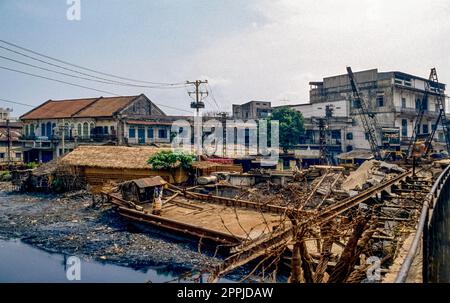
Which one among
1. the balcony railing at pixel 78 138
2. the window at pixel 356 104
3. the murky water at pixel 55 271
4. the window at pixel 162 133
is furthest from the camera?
the window at pixel 356 104

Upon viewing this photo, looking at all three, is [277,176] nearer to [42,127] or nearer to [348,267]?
[348,267]

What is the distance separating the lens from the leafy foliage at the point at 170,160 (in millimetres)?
22156

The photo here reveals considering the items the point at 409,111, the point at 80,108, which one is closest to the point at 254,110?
the point at 409,111

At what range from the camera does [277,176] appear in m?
22.6

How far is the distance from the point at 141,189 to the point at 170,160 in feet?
18.5

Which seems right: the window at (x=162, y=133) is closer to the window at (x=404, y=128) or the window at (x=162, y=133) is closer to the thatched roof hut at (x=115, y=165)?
the thatched roof hut at (x=115, y=165)

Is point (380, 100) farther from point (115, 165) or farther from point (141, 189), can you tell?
point (141, 189)

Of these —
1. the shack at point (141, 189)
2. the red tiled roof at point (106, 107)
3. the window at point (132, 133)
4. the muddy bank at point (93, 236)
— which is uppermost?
the red tiled roof at point (106, 107)

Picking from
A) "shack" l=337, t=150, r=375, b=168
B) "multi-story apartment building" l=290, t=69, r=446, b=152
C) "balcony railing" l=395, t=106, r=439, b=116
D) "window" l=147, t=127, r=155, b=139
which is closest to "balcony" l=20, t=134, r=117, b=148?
"window" l=147, t=127, r=155, b=139

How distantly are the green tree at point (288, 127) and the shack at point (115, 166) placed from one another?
14.6m

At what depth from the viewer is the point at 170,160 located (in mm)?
22219

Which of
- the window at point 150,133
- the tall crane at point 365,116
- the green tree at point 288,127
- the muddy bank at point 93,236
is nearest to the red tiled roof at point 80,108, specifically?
the window at point 150,133
